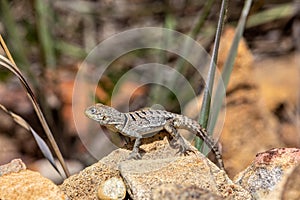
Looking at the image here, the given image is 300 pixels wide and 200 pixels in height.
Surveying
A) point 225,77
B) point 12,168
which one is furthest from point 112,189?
point 225,77

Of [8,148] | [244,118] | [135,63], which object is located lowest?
[8,148]

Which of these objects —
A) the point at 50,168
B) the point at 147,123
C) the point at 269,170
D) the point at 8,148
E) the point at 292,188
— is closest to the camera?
the point at 292,188

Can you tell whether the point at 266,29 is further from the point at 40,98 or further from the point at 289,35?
the point at 40,98

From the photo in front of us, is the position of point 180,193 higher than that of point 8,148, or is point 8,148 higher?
point 180,193

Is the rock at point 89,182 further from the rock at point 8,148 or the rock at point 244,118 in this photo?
the rock at point 8,148

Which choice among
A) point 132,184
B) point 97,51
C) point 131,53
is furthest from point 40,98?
point 132,184

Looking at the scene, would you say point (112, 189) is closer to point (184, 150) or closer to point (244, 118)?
point (184, 150)

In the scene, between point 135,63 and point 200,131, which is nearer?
point 200,131

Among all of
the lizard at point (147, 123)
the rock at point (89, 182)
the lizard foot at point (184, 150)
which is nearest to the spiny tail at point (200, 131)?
the lizard at point (147, 123)
